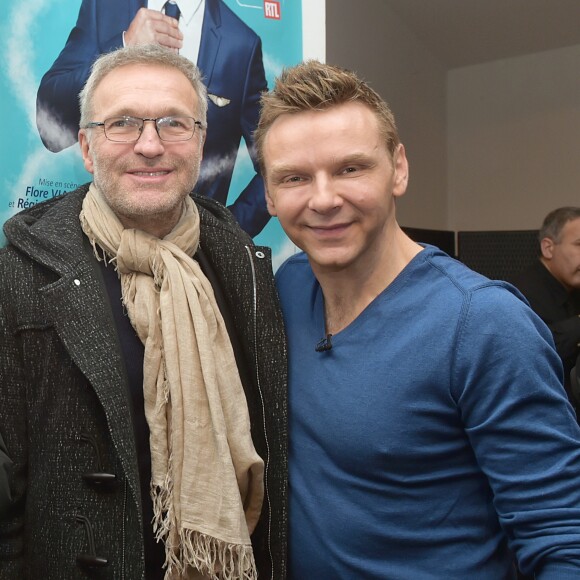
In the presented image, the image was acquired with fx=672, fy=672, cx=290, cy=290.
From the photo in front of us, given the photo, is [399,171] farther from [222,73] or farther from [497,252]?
[497,252]

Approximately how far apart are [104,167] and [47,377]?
45 centimetres

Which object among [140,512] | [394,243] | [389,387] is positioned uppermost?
[394,243]

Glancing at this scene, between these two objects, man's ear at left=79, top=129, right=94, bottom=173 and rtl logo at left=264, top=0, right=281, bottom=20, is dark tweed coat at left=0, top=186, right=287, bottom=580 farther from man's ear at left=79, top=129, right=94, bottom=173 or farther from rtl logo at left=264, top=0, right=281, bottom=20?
rtl logo at left=264, top=0, right=281, bottom=20

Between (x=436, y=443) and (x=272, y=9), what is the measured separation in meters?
1.53

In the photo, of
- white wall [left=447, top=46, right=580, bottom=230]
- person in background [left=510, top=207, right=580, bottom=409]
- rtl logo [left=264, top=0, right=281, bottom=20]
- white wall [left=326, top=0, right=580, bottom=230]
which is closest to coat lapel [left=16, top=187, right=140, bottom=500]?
rtl logo [left=264, top=0, right=281, bottom=20]

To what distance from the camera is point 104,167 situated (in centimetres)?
141

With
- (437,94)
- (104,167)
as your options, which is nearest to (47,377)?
(104,167)

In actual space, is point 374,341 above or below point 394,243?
below

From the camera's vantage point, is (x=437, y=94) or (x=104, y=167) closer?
(x=104, y=167)

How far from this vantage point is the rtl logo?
2.11 m

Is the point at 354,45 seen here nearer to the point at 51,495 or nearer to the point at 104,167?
the point at 104,167

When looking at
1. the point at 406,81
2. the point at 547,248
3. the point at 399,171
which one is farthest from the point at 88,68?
the point at 406,81

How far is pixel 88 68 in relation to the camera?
1736 mm

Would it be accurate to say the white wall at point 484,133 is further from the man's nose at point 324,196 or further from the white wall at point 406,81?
the man's nose at point 324,196
